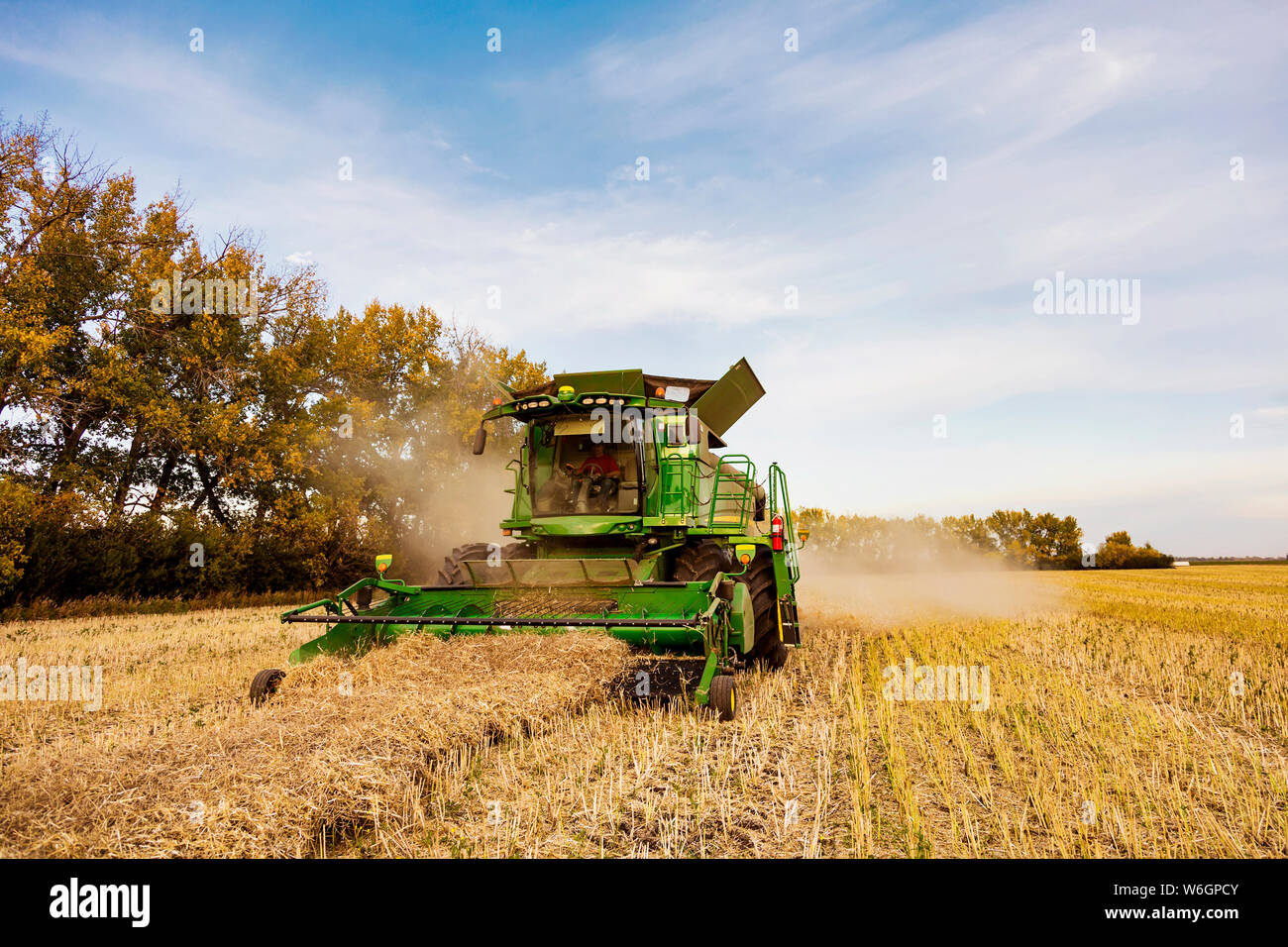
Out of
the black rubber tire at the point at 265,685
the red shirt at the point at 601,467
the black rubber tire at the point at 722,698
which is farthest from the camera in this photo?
the red shirt at the point at 601,467

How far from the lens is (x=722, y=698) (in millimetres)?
5273

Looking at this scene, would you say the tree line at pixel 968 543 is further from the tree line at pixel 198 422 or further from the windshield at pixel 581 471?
the windshield at pixel 581 471

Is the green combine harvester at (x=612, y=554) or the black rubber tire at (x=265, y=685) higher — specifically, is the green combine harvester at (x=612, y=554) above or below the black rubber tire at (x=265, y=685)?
above

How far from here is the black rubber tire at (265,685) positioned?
5488mm

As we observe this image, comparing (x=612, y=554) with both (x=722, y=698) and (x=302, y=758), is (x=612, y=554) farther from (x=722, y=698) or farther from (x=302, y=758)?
(x=302, y=758)

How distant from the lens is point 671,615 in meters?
6.20

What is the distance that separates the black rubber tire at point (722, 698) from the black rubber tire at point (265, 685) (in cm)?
315

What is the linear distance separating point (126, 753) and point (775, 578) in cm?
547

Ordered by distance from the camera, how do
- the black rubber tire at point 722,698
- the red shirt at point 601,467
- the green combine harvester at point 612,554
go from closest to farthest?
1. the black rubber tire at point 722,698
2. the green combine harvester at point 612,554
3. the red shirt at point 601,467

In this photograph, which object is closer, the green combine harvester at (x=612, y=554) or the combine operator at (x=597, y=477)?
the green combine harvester at (x=612, y=554)

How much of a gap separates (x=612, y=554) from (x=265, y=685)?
333cm

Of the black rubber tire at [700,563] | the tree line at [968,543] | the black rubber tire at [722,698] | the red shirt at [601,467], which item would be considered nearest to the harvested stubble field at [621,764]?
the black rubber tire at [722,698]

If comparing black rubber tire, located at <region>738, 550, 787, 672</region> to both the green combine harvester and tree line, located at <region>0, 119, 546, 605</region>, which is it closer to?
the green combine harvester

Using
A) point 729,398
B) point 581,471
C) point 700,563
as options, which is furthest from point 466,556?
point 729,398
